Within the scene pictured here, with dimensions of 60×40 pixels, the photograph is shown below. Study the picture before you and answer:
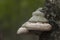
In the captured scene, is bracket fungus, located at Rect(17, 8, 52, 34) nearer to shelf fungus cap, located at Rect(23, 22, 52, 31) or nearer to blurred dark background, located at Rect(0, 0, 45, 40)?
shelf fungus cap, located at Rect(23, 22, 52, 31)

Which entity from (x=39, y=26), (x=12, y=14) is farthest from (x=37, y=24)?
(x=12, y=14)

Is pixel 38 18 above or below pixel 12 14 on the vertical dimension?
below

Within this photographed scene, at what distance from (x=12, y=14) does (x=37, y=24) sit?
19.5ft

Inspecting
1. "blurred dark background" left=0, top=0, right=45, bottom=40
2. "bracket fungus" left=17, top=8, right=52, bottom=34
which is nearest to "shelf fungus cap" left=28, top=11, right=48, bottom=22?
"bracket fungus" left=17, top=8, right=52, bottom=34

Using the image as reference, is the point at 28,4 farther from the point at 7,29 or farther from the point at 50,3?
the point at 50,3

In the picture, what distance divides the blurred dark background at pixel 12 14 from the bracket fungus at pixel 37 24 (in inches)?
172

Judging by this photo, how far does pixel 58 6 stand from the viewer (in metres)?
1.48

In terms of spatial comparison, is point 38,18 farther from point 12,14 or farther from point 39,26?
point 12,14

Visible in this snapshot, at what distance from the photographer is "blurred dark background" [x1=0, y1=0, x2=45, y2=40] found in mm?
6351

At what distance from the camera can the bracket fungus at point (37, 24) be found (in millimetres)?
1413

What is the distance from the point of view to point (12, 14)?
7.34 meters

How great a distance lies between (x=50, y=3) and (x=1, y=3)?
16.2 ft

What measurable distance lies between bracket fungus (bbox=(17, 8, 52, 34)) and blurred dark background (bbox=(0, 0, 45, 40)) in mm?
4365

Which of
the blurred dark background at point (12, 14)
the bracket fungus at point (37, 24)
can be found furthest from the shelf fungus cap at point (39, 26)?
the blurred dark background at point (12, 14)
